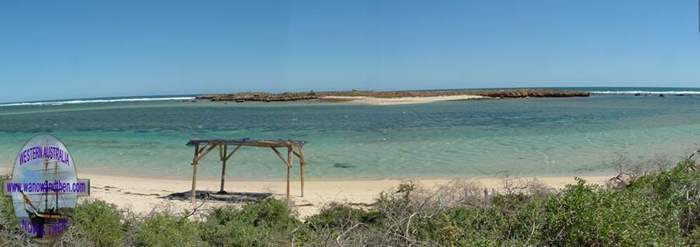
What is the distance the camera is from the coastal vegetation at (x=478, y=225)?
4.20m

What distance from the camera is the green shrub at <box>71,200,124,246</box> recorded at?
227 inches

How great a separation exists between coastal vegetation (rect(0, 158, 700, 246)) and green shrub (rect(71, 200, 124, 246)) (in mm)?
10

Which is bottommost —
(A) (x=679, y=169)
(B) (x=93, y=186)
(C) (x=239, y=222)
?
(B) (x=93, y=186)

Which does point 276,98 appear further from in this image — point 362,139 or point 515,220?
point 515,220

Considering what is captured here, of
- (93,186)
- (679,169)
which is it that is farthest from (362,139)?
(679,169)

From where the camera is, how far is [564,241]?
4.37m

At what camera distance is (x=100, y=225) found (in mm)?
5867

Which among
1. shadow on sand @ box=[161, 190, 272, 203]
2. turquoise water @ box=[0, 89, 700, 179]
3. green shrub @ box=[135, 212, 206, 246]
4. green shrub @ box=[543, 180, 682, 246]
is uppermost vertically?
green shrub @ box=[543, 180, 682, 246]

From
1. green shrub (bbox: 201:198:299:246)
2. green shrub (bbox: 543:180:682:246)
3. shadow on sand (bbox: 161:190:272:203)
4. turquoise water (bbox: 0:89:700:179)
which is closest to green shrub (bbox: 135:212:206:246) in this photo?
green shrub (bbox: 201:198:299:246)

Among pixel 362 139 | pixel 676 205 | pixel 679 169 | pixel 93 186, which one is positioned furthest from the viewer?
pixel 362 139

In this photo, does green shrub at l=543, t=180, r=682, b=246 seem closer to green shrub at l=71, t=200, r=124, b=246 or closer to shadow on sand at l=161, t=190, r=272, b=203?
green shrub at l=71, t=200, r=124, b=246

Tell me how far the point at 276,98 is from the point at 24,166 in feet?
280

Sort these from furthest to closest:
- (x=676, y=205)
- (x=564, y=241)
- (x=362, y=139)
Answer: (x=362, y=139) < (x=676, y=205) < (x=564, y=241)

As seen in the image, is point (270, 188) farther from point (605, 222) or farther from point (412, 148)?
point (605, 222)
